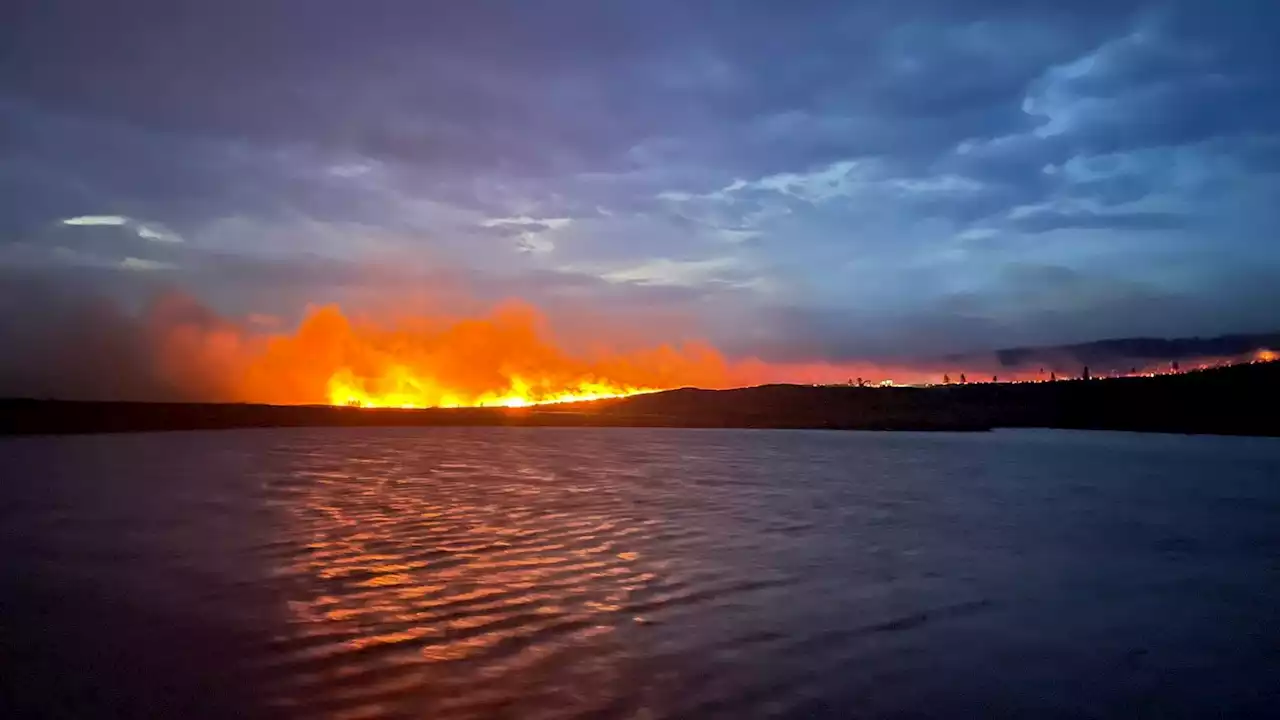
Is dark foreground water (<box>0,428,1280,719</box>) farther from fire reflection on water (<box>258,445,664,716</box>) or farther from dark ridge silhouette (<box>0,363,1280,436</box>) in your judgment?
dark ridge silhouette (<box>0,363,1280,436</box>)

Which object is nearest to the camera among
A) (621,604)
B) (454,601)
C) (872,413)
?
(454,601)

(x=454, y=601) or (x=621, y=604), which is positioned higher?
(x=454, y=601)

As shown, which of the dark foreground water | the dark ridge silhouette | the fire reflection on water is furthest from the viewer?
the dark ridge silhouette

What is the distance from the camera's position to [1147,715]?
433 inches

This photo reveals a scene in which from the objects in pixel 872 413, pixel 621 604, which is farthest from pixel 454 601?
pixel 872 413

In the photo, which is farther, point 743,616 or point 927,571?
point 927,571

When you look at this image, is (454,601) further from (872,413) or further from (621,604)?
(872,413)

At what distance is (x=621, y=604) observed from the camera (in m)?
15.4

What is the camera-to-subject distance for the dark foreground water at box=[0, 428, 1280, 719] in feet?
35.9

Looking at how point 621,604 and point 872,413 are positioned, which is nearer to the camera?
point 621,604

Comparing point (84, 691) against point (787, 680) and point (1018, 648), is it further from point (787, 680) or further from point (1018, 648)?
point (1018, 648)

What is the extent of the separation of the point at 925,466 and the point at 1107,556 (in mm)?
34547

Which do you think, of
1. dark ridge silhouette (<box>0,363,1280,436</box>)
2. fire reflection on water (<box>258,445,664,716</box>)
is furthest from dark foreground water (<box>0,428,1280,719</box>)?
dark ridge silhouette (<box>0,363,1280,436</box>)

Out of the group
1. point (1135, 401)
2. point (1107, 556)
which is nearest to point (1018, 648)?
point (1107, 556)
